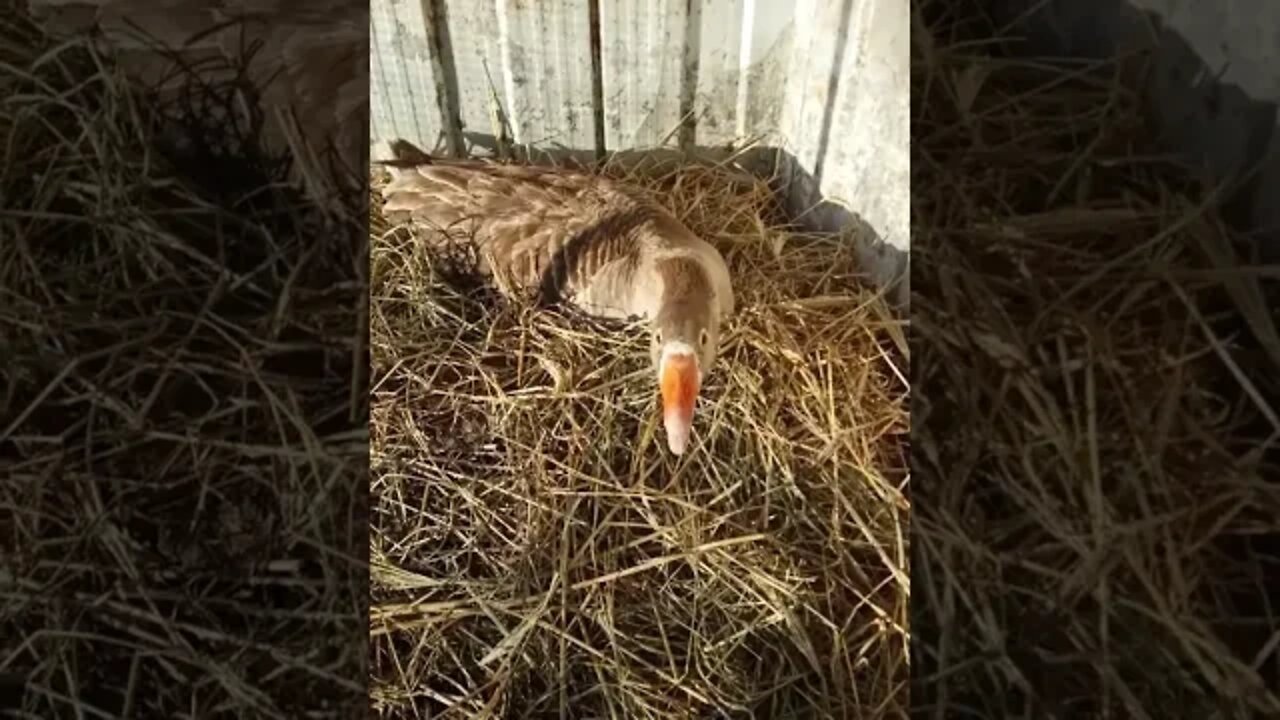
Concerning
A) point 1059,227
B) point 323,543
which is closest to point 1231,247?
point 1059,227

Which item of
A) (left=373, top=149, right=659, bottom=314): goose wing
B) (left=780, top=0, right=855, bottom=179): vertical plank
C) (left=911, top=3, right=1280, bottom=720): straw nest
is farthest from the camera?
(left=373, top=149, right=659, bottom=314): goose wing

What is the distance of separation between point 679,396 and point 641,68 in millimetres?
524

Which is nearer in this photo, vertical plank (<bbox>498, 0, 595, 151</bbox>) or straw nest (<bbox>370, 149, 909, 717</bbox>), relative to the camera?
straw nest (<bbox>370, 149, 909, 717</bbox>)

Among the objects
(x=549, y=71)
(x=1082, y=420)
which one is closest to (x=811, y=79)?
(x=549, y=71)

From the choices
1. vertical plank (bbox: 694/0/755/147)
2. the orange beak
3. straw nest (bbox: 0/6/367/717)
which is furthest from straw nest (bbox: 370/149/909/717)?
straw nest (bbox: 0/6/367/717)

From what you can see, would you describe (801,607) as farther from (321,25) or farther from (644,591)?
(321,25)

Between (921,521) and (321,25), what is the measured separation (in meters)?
0.42

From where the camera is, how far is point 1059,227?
0.60 m

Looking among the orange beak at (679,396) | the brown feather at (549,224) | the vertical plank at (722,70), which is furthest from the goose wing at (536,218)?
the orange beak at (679,396)

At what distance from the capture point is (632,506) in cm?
117

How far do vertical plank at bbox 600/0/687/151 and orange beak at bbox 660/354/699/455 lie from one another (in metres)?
0.46

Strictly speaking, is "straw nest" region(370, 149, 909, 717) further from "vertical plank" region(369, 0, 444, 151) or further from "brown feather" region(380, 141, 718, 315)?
"vertical plank" region(369, 0, 444, 151)

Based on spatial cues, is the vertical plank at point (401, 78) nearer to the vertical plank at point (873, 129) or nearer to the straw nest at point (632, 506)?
the straw nest at point (632, 506)

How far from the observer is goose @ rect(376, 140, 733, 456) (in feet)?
4.67
